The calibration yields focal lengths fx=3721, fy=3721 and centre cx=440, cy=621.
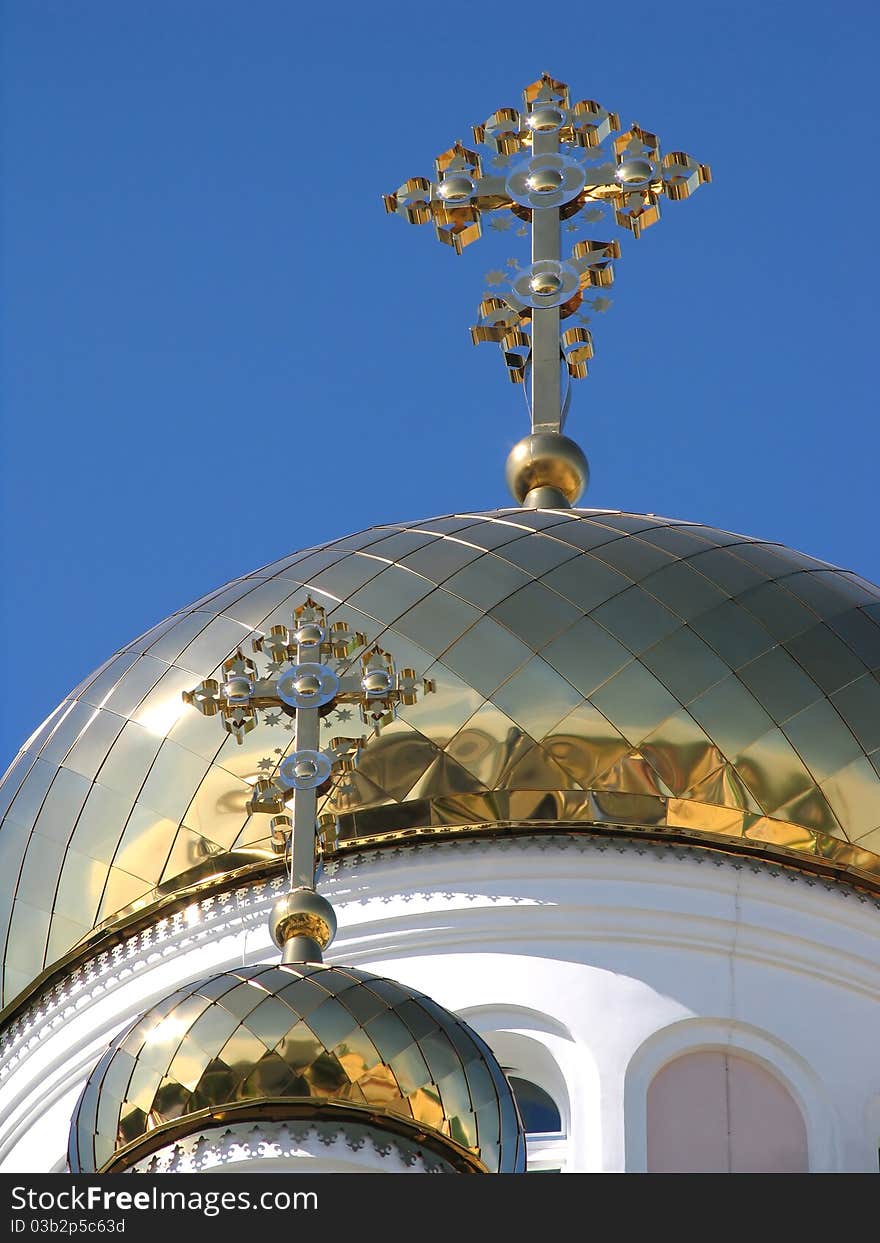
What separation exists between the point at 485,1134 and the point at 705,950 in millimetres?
2215

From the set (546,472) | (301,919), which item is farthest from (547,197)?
(301,919)

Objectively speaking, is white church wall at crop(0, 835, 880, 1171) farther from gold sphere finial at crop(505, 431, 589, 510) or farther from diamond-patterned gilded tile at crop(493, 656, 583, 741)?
gold sphere finial at crop(505, 431, 589, 510)

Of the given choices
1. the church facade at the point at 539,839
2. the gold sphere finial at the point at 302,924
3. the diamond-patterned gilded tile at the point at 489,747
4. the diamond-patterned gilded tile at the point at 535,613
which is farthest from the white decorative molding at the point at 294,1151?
the diamond-patterned gilded tile at the point at 535,613

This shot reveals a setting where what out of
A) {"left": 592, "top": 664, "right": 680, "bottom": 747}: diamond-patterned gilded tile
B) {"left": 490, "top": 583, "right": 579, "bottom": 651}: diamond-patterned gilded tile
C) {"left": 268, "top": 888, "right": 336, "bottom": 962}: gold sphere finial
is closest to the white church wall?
{"left": 592, "top": 664, "right": 680, "bottom": 747}: diamond-patterned gilded tile

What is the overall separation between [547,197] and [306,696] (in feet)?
13.1

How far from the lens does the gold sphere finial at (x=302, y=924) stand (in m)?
11.8

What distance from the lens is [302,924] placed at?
11828 millimetres

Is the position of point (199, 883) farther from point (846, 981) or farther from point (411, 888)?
point (846, 981)

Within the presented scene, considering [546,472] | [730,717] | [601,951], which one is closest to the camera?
[601,951]

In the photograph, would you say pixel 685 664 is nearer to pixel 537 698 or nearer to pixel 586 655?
pixel 586 655

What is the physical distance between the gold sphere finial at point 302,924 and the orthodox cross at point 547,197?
389cm

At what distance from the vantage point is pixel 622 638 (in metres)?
13.8

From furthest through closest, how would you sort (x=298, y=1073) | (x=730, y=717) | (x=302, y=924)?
(x=730, y=717)
(x=302, y=924)
(x=298, y=1073)
